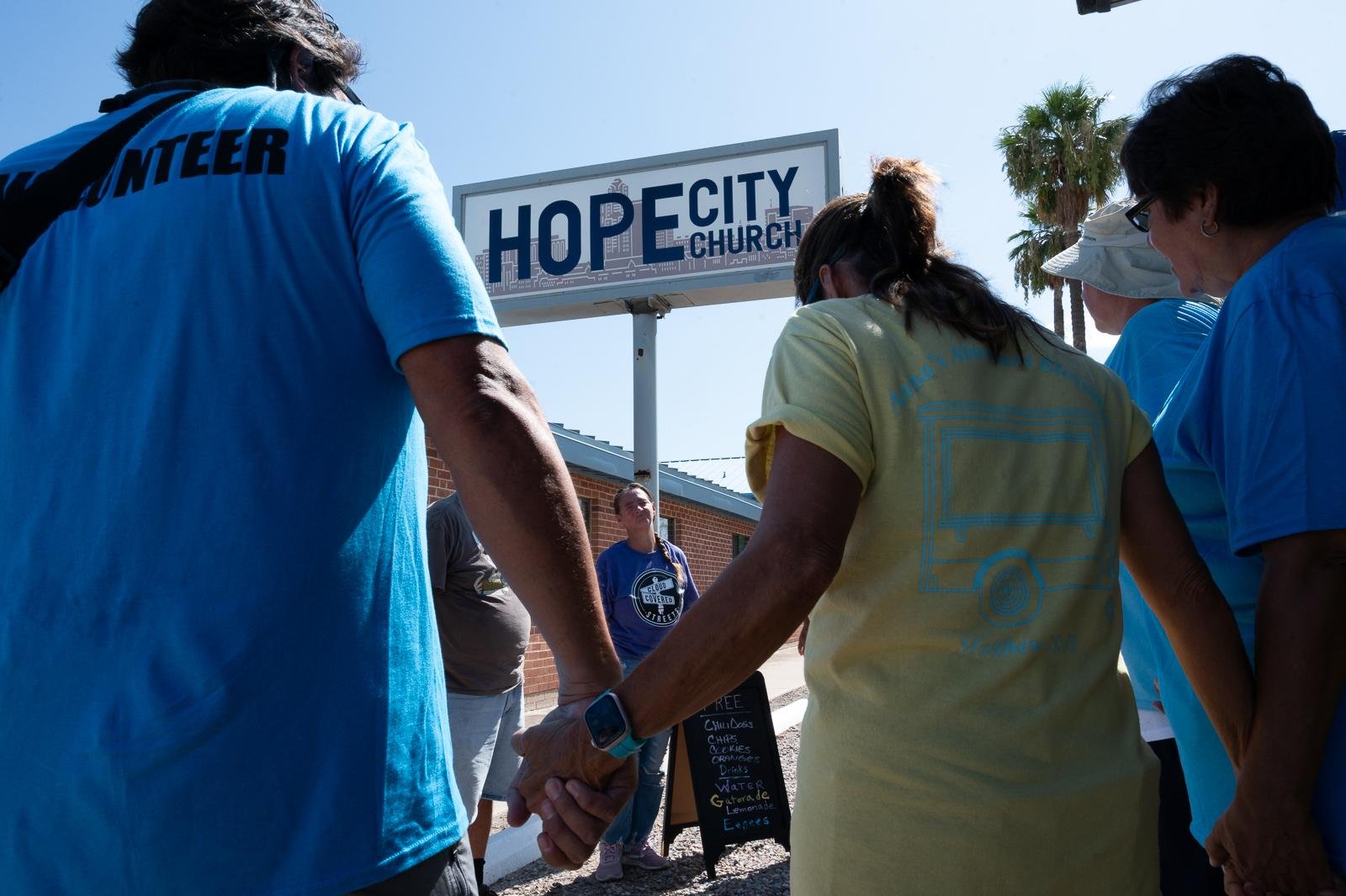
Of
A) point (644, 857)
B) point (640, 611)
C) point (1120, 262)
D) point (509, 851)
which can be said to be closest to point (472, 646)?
point (509, 851)

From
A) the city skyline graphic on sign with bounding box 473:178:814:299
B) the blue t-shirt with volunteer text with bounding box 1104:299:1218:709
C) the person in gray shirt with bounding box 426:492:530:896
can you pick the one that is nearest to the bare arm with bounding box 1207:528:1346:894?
the blue t-shirt with volunteer text with bounding box 1104:299:1218:709

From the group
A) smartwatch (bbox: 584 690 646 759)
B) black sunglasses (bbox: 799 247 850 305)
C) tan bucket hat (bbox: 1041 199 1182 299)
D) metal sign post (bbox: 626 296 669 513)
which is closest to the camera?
smartwatch (bbox: 584 690 646 759)

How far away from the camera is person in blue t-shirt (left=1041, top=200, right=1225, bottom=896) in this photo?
216 cm

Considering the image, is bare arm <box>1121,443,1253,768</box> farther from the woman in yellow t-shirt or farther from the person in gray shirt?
the person in gray shirt

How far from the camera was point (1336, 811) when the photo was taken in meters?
1.57

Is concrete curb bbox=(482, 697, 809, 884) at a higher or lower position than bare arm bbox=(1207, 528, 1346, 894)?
lower

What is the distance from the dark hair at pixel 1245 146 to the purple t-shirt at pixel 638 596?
434cm

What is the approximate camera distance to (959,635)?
152 centimetres

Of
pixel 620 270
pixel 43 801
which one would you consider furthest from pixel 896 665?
pixel 620 270

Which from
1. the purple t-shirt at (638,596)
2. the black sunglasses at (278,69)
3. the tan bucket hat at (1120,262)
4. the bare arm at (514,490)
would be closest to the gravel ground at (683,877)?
the purple t-shirt at (638,596)

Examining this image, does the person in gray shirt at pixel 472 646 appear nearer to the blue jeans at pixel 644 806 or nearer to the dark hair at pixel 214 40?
the blue jeans at pixel 644 806

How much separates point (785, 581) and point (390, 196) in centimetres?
75

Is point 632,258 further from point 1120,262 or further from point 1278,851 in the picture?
point 1278,851

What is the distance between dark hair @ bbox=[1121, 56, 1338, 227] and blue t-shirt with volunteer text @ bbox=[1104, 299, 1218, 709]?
0.33m
